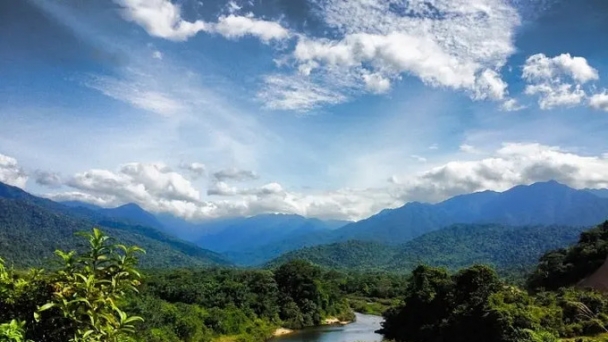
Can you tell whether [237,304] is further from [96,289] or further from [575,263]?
[96,289]

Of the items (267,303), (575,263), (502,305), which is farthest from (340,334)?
(502,305)

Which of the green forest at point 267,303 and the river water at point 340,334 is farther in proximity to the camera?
the river water at point 340,334

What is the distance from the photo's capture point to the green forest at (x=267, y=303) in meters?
4.80

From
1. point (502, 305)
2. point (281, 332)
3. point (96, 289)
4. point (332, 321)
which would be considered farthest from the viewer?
point (332, 321)

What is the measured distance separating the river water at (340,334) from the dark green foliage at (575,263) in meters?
21.6

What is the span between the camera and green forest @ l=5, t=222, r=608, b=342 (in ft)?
15.8

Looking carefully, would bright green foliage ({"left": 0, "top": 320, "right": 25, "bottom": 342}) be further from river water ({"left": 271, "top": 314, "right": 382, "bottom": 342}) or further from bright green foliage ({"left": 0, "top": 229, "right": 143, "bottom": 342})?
river water ({"left": 271, "top": 314, "right": 382, "bottom": 342})

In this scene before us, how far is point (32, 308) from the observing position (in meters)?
4.87

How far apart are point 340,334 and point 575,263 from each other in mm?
30661

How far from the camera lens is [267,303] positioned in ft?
230

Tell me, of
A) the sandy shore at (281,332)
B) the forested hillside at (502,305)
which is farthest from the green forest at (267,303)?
the sandy shore at (281,332)

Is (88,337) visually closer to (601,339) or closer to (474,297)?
(601,339)

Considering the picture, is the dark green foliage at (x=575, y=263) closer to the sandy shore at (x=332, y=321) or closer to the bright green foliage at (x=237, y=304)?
the sandy shore at (x=332, y=321)

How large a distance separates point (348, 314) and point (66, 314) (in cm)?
8300
